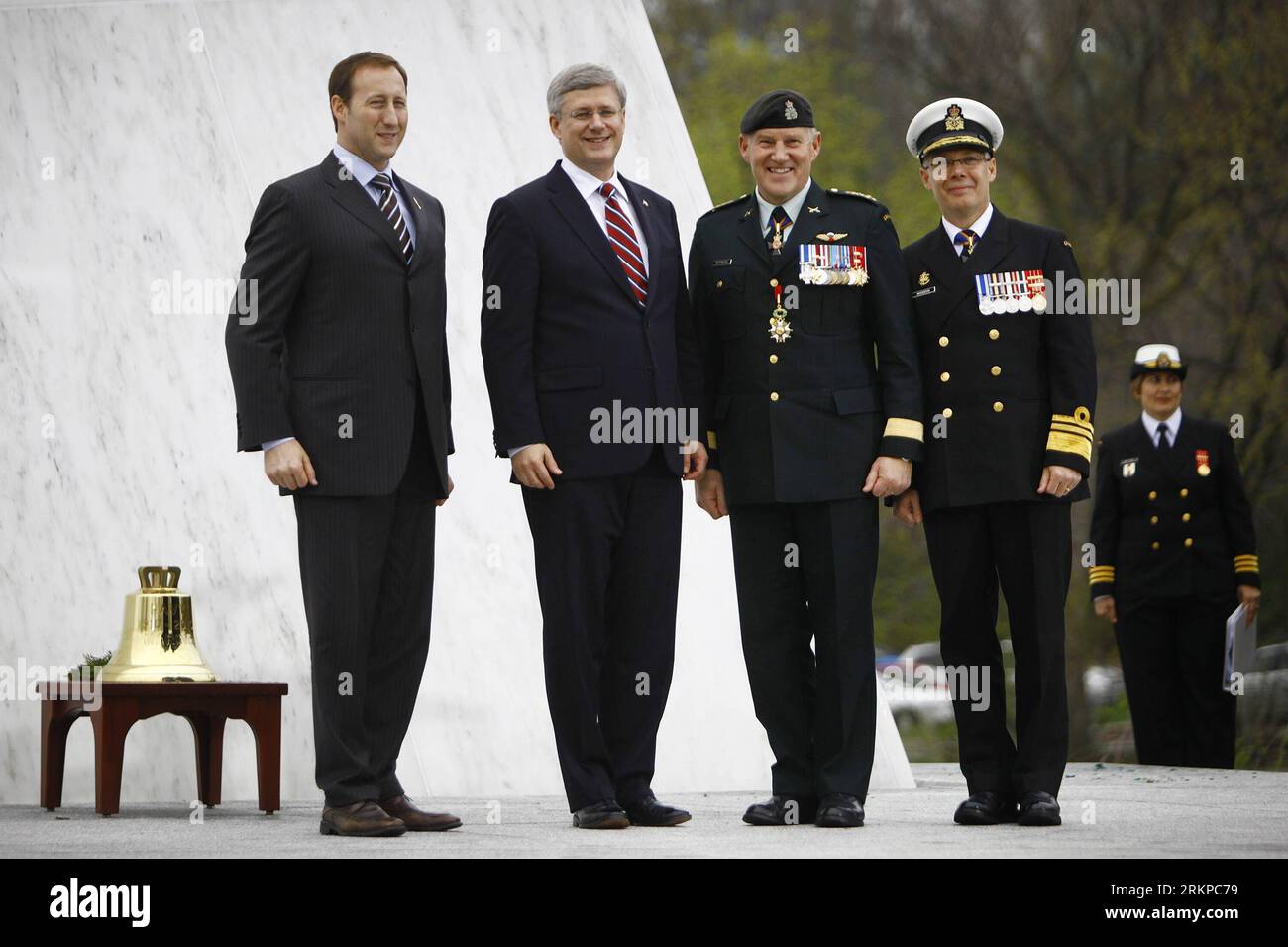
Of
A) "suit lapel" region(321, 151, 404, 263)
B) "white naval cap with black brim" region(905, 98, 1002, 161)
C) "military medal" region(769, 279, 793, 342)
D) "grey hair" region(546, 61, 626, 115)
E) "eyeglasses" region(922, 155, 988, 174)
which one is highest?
"grey hair" region(546, 61, 626, 115)

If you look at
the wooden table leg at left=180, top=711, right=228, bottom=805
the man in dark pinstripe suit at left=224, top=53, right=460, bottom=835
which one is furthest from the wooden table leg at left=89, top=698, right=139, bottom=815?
the man in dark pinstripe suit at left=224, top=53, right=460, bottom=835

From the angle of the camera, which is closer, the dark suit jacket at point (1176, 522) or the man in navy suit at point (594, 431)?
the man in navy suit at point (594, 431)

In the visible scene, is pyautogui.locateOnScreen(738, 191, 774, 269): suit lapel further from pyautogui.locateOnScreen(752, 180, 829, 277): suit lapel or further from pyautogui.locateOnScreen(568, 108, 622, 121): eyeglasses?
pyautogui.locateOnScreen(568, 108, 622, 121): eyeglasses

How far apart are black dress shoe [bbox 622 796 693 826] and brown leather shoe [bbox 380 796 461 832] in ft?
1.30

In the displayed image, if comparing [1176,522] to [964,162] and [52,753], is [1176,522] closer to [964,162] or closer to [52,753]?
[964,162]

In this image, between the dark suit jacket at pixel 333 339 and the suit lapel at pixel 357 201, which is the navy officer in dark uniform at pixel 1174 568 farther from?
the suit lapel at pixel 357 201

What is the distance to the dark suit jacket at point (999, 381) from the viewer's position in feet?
14.1

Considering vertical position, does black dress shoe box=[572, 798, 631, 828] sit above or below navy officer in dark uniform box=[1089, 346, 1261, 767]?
below

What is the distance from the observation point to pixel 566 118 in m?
4.32

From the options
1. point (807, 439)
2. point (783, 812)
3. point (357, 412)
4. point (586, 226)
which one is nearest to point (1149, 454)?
point (807, 439)

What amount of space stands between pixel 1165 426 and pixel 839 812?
384 centimetres

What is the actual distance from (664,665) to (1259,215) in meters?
7.99

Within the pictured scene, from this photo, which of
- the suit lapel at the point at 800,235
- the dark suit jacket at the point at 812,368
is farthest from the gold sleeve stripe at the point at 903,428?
the suit lapel at the point at 800,235

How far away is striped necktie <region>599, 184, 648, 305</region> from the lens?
4.33 m
